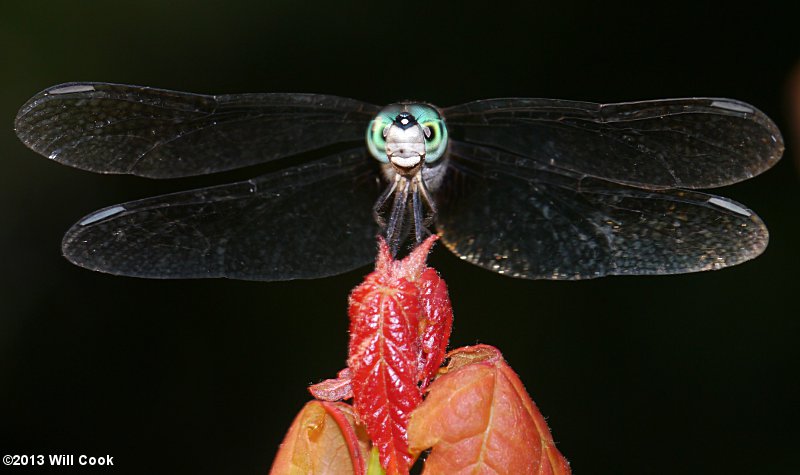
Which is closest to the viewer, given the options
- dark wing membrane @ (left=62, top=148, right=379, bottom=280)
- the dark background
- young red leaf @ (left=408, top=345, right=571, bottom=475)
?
young red leaf @ (left=408, top=345, right=571, bottom=475)

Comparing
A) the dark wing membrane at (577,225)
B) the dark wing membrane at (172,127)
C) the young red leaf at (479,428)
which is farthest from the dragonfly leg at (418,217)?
the young red leaf at (479,428)

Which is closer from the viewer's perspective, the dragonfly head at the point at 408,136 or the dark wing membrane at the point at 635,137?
the dragonfly head at the point at 408,136

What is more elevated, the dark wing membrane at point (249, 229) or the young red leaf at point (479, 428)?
the dark wing membrane at point (249, 229)

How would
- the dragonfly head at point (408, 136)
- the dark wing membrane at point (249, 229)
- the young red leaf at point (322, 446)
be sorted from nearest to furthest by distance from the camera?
1. the young red leaf at point (322, 446)
2. the dragonfly head at point (408, 136)
3. the dark wing membrane at point (249, 229)

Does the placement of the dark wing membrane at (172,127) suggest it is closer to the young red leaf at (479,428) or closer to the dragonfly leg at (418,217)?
the dragonfly leg at (418,217)

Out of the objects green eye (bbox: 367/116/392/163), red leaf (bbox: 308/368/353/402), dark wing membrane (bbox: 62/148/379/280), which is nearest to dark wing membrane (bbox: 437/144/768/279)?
dark wing membrane (bbox: 62/148/379/280)

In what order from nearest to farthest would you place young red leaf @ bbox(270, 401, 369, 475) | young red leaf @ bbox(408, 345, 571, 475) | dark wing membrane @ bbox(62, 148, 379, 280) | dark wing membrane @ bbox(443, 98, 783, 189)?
young red leaf @ bbox(408, 345, 571, 475) < young red leaf @ bbox(270, 401, 369, 475) < dark wing membrane @ bbox(443, 98, 783, 189) < dark wing membrane @ bbox(62, 148, 379, 280)

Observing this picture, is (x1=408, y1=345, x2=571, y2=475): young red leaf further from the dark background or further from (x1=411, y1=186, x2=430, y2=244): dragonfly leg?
the dark background
